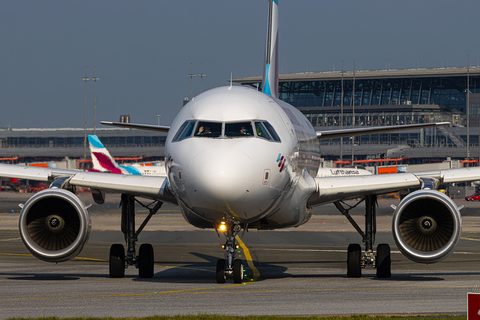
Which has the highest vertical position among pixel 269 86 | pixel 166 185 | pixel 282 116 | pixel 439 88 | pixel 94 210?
pixel 439 88

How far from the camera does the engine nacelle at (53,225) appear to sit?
14.5 m

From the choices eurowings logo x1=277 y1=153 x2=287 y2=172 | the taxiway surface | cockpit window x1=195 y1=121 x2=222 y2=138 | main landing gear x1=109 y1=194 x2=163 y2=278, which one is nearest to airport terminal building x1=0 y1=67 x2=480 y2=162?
the taxiway surface

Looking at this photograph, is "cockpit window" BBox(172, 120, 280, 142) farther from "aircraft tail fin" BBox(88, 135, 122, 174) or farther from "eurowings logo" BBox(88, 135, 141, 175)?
"aircraft tail fin" BBox(88, 135, 122, 174)

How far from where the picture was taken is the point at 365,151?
11894 centimetres

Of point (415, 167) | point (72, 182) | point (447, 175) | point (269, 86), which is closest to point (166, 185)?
point (72, 182)

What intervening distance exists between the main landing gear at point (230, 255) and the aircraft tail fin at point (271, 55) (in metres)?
10.2

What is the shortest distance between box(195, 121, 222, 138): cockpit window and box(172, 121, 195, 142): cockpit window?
15 cm

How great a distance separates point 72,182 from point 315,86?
137904mm

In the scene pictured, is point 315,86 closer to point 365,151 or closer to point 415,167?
point 365,151

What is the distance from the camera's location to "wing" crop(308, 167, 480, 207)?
1603 cm

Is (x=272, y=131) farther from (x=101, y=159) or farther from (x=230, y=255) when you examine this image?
(x=101, y=159)

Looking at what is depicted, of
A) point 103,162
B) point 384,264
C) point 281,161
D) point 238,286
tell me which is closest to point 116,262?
point 238,286

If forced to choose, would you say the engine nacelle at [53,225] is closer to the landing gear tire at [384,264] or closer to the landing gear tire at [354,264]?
the landing gear tire at [354,264]

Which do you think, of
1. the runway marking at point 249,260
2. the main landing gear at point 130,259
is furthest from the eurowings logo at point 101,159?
the main landing gear at point 130,259
